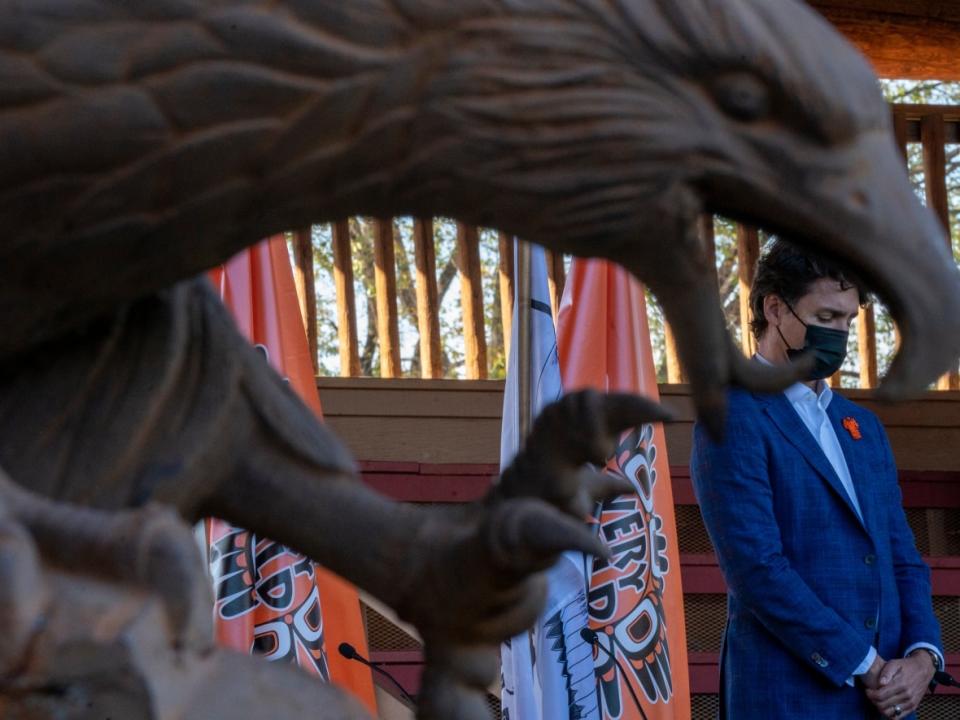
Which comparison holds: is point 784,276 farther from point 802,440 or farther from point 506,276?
point 506,276

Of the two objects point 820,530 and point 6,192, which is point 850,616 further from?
point 6,192

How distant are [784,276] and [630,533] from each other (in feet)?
2.43

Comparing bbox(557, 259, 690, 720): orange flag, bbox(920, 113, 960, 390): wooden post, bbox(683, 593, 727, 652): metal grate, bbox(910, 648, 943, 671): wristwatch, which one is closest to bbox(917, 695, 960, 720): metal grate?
bbox(683, 593, 727, 652): metal grate

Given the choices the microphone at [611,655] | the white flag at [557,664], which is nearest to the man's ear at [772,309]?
the white flag at [557,664]

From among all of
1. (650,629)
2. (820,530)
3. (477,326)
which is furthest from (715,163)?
(477,326)

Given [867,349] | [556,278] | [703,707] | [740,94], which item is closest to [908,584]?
[703,707]

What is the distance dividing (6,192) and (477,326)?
3.65m

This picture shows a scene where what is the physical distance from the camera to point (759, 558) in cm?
228

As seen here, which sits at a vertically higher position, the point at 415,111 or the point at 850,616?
the point at 415,111

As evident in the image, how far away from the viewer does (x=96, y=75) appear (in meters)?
0.74

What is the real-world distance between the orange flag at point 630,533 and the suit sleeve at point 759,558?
1.25 ft

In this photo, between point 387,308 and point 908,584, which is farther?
point 387,308

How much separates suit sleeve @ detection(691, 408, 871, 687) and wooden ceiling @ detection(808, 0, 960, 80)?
2350 mm

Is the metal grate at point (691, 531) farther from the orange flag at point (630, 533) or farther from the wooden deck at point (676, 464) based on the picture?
the orange flag at point (630, 533)
